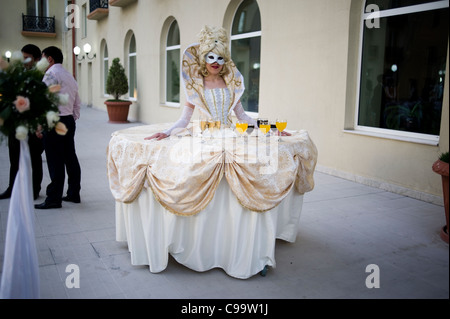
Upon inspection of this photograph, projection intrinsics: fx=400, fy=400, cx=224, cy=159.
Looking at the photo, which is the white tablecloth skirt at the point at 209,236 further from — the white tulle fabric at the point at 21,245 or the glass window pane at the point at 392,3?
the glass window pane at the point at 392,3

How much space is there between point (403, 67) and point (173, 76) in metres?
7.88

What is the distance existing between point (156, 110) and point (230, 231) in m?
10.3

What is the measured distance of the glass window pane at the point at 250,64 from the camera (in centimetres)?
829

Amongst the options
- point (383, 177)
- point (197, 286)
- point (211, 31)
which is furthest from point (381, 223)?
point (211, 31)

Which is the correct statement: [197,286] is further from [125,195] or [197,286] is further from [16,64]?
[16,64]

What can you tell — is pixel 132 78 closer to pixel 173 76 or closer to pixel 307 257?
pixel 173 76

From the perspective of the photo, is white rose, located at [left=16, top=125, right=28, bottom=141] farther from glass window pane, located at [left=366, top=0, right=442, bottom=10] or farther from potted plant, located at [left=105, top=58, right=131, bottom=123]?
potted plant, located at [left=105, top=58, right=131, bottom=123]

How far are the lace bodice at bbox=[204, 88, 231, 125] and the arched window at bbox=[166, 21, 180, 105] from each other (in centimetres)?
862

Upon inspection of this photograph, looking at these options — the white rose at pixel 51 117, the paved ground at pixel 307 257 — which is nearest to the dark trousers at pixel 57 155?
the paved ground at pixel 307 257

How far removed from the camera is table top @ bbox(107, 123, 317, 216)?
2635mm

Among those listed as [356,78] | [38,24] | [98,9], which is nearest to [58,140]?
[356,78]

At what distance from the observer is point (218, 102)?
3.35 metres

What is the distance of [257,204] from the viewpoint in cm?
270

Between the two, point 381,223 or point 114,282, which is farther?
point 381,223
